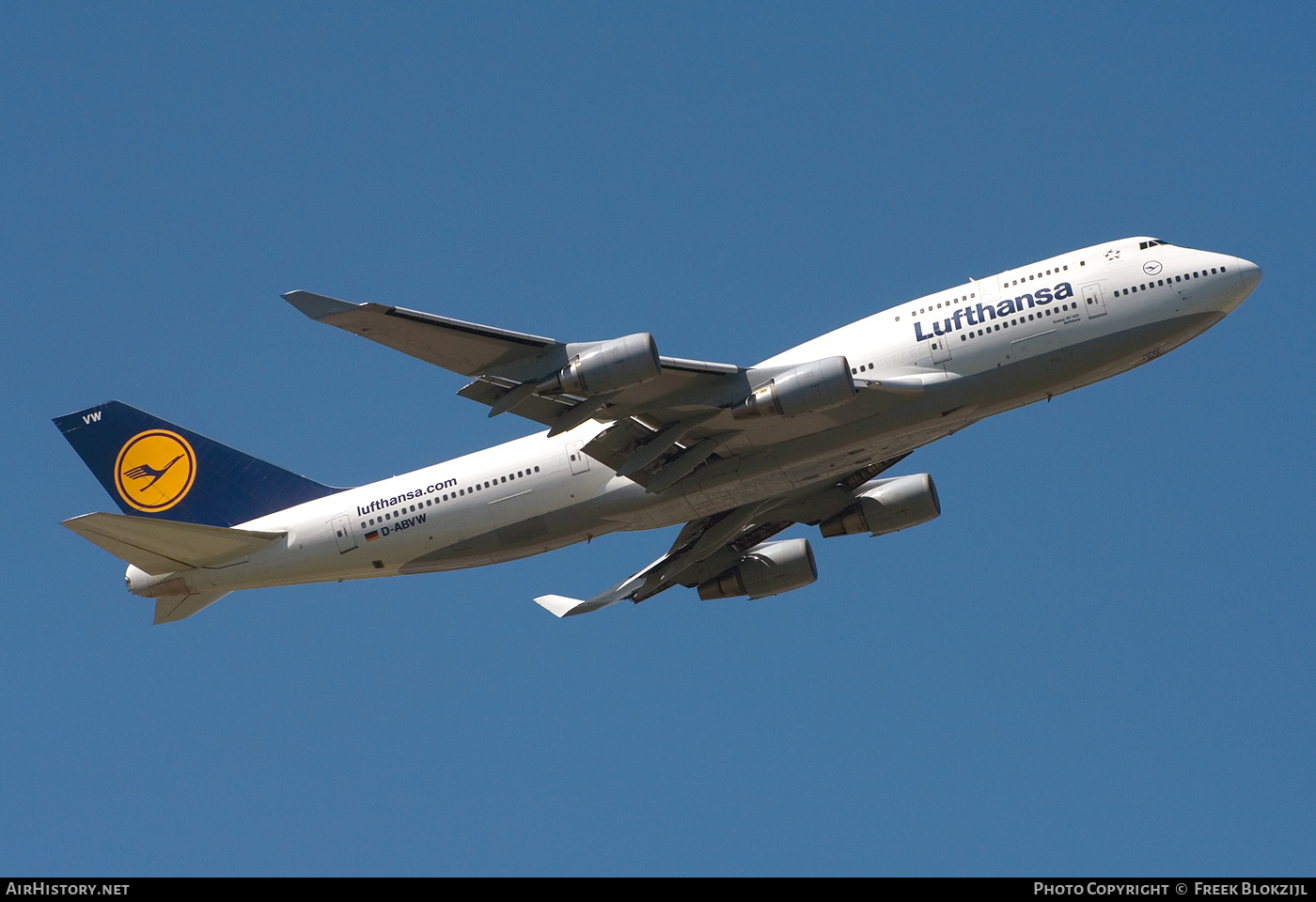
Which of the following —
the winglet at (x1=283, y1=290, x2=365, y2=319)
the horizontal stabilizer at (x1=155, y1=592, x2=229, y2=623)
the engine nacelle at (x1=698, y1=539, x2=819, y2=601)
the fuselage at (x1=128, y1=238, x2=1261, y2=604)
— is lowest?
the engine nacelle at (x1=698, y1=539, x2=819, y2=601)

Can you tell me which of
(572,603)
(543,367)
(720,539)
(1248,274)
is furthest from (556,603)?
(1248,274)

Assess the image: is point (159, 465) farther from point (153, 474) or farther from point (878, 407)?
point (878, 407)

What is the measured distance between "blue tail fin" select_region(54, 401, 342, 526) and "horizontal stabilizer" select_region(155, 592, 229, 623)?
2.42 metres

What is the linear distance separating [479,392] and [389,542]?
7.20 m

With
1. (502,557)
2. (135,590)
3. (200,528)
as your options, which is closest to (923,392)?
(502,557)

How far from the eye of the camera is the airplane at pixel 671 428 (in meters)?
32.9

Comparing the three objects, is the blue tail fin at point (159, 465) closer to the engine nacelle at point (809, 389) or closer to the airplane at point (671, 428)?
the airplane at point (671, 428)

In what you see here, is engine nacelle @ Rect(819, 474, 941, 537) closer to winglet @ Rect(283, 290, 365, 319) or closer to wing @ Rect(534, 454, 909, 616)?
wing @ Rect(534, 454, 909, 616)

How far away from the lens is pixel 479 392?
3331 cm

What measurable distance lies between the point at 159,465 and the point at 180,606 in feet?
16.3

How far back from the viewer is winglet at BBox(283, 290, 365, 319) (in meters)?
30.0

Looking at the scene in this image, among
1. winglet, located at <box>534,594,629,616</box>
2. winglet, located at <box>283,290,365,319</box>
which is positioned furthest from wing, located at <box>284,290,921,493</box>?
winglet, located at <box>534,594,629,616</box>

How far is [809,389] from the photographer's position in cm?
3325
